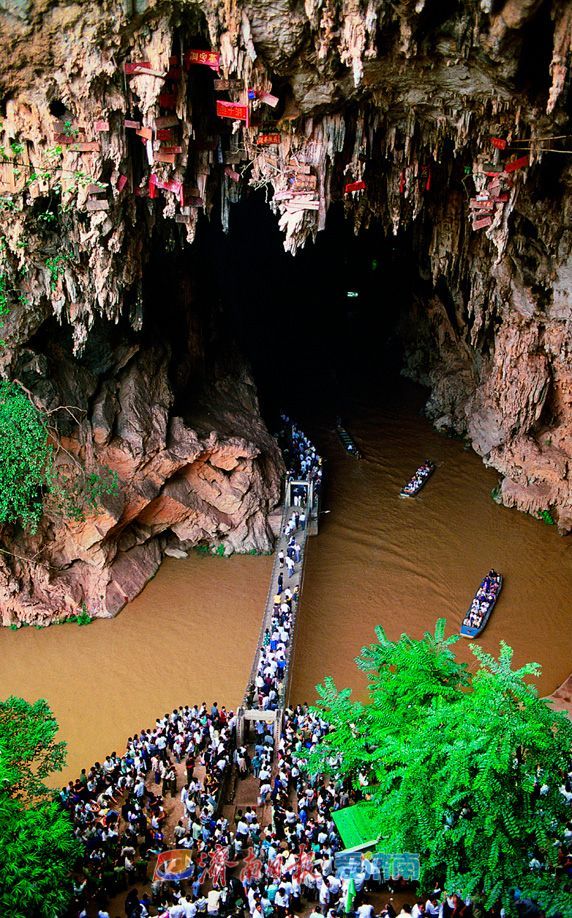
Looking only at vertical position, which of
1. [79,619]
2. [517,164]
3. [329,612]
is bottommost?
[79,619]

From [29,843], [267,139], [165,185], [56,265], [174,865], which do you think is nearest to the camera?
[29,843]

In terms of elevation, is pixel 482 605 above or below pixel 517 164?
below

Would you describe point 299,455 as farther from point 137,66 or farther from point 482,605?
point 137,66

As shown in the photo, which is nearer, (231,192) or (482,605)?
(231,192)

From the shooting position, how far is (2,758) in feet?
33.7

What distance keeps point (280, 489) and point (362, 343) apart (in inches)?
507

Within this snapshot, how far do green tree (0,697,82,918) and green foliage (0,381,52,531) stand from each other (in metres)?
6.47

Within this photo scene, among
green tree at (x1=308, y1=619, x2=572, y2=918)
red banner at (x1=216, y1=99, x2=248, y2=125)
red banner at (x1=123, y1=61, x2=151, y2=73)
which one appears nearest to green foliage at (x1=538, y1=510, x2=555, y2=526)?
green tree at (x1=308, y1=619, x2=572, y2=918)

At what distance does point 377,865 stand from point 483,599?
8.84 meters

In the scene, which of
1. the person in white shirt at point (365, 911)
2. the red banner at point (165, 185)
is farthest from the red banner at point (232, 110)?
the person in white shirt at point (365, 911)

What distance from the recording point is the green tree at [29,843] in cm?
919

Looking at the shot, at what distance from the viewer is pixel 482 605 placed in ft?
60.2

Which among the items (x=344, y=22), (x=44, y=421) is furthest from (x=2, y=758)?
(x=344, y=22)

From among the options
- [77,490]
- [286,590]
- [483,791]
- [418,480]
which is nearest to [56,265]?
[77,490]
